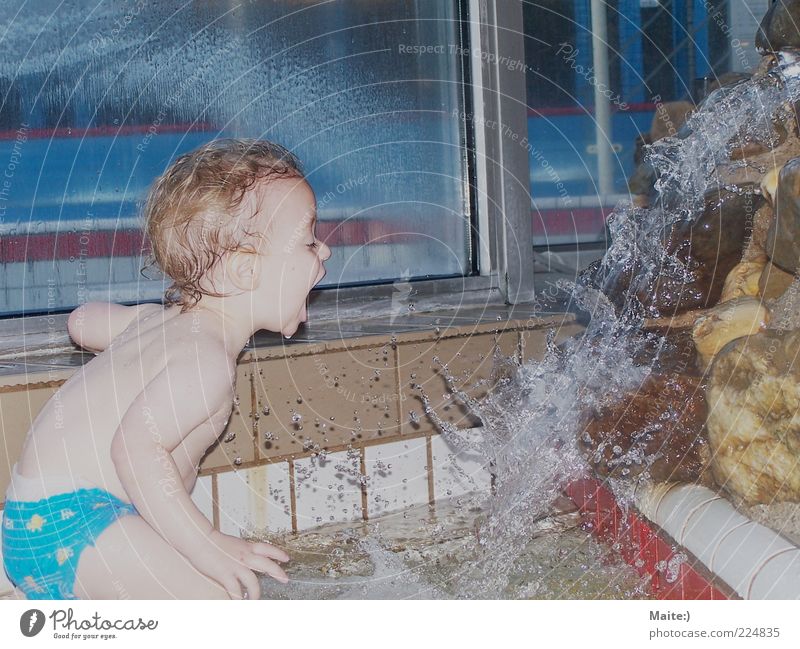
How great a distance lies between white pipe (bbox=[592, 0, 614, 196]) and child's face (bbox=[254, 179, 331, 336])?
37.7 inches

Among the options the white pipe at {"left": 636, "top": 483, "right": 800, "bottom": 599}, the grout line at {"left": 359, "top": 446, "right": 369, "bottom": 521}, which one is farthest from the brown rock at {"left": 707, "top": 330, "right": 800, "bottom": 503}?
the grout line at {"left": 359, "top": 446, "right": 369, "bottom": 521}

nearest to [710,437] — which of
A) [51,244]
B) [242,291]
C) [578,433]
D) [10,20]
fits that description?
[578,433]

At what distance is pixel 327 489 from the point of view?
1163 mm

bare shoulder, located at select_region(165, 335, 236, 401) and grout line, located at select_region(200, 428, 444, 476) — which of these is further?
grout line, located at select_region(200, 428, 444, 476)

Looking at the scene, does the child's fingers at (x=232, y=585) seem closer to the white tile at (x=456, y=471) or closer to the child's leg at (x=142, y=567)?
the child's leg at (x=142, y=567)

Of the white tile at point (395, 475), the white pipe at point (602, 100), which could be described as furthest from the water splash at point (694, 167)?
the white pipe at point (602, 100)

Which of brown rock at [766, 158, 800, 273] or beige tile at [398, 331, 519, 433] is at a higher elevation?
brown rock at [766, 158, 800, 273]

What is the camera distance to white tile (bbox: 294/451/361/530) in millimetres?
1148

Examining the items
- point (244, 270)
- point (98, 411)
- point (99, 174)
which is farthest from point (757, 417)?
point (99, 174)

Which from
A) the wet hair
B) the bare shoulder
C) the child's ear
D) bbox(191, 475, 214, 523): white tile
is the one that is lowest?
bbox(191, 475, 214, 523): white tile

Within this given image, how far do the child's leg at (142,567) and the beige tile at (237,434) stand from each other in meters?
0.30

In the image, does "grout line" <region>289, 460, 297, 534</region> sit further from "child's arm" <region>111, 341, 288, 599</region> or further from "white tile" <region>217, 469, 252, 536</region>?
"child's arm" <region>111, 341, 288, 599</region>

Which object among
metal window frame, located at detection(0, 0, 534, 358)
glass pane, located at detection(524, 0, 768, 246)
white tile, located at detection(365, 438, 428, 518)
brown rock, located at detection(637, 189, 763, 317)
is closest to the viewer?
brown rock, located at detection(637, 189, 763, 317)

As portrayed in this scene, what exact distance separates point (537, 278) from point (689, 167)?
1.41ft
